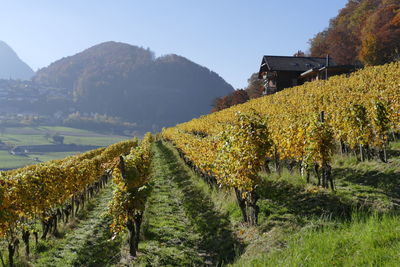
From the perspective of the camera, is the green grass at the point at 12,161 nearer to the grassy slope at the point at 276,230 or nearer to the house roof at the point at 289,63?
the house roof at the point at 289,63

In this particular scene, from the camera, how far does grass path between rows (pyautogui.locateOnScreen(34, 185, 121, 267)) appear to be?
381 inches

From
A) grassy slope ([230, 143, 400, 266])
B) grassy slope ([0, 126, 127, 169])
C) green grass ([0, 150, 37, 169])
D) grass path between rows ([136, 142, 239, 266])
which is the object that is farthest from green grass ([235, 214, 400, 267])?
grassy slope ([0, 126, 127, 169])

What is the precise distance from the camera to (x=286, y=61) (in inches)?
1998

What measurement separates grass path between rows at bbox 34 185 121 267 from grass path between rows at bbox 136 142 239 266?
1112 millimetres

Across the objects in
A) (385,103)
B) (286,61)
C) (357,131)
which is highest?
(286,61)

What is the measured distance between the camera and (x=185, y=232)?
10953mm

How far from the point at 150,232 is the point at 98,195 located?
11280mm

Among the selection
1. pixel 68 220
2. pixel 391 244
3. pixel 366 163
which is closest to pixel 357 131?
pixel 366 163

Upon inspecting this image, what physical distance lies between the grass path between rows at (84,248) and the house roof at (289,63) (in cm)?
4051

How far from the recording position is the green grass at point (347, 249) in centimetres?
478

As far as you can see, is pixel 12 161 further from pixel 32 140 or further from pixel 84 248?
pixel 84 248

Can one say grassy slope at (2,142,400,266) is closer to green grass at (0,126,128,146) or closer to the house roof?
the house roof

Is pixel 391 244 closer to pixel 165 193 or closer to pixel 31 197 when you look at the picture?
pixel 31 197

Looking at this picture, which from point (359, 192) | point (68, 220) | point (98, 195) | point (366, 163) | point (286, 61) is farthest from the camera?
point (286, 61)
